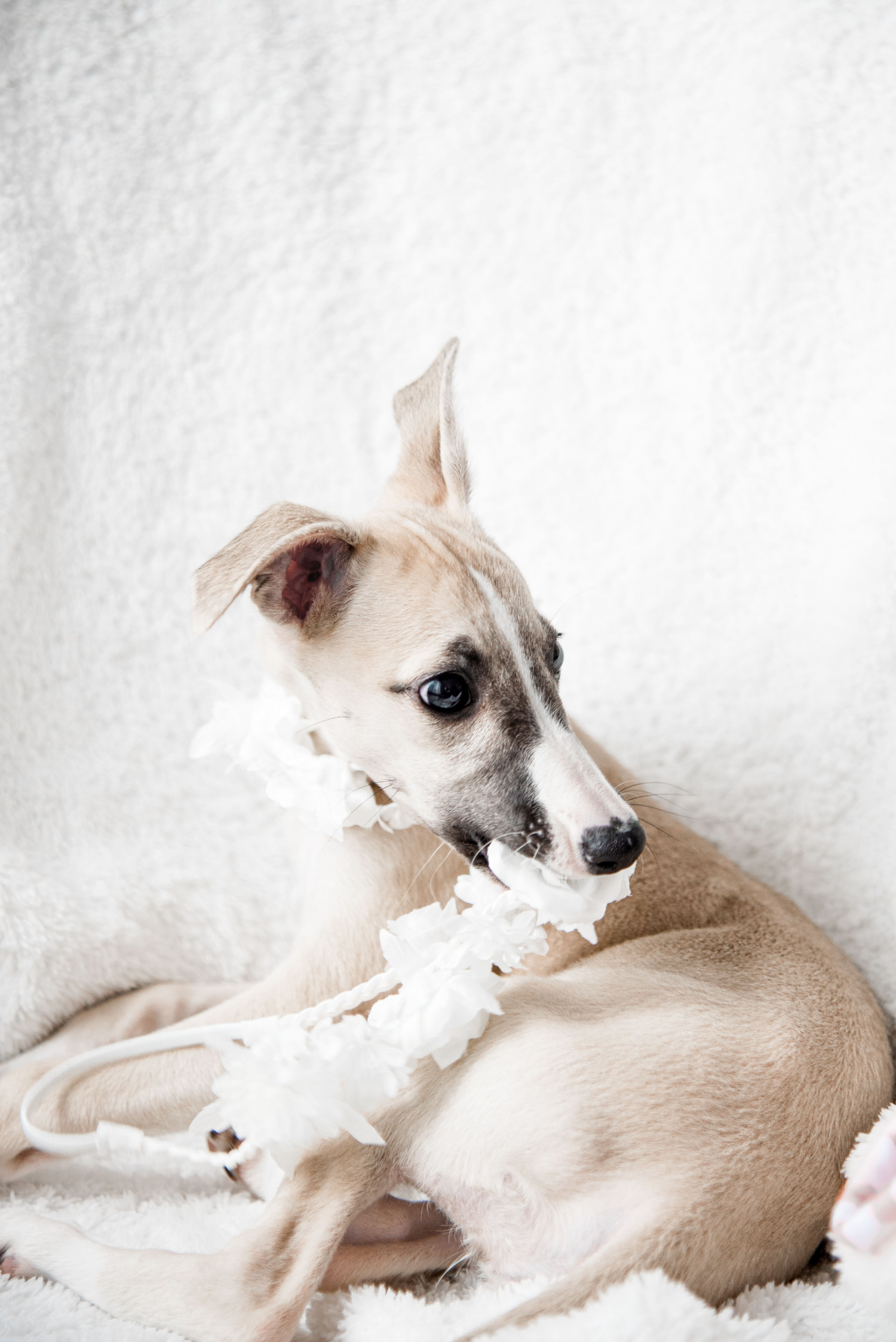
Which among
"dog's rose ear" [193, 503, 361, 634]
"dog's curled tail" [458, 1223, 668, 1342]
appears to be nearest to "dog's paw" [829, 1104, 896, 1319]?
"dog's curled tail" [458, 1223, 668, 1342]

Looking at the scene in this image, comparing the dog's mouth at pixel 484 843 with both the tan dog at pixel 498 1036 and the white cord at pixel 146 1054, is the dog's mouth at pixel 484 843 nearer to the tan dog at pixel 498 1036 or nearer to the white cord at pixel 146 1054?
the tan dog at pixel 498 1036

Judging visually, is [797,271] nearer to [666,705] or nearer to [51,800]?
[666,705]

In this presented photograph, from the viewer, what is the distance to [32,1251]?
2.26m

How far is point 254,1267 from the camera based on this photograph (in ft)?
6.69

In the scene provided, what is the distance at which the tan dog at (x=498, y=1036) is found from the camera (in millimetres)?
2016

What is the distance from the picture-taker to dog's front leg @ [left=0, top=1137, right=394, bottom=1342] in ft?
6.60

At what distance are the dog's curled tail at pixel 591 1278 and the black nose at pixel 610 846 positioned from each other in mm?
658

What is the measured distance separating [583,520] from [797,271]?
3.36ft

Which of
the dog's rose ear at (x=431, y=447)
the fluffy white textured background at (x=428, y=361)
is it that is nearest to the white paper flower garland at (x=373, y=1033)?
the dog's rose ear at (x=431, y=447)

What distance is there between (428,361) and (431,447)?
923 millimetres

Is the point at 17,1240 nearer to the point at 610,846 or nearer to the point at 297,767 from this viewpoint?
the point at 297,767

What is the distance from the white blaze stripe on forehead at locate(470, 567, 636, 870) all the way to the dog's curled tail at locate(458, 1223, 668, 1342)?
68 centimetres

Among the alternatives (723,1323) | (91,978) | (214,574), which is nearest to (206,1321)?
(723,1323)

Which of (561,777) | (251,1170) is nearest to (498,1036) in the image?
(561,777)
